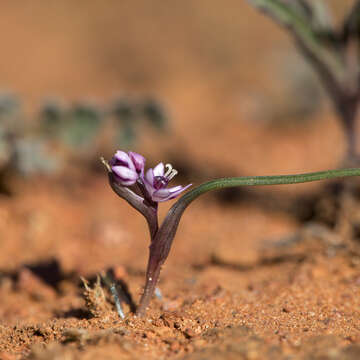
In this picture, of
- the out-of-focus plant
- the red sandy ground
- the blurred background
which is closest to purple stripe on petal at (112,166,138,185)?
the red sandy ground

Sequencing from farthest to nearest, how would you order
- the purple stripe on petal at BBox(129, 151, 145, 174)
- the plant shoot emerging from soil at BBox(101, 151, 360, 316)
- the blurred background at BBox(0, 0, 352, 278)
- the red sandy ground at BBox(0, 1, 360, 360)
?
the blurred background at BBox(0, 0, 352, 278), the purple stripe on petal at BBox(129, 151, 145, 174), the plant shoot emerging from soil at BBox(101, 151, 360, 316), the red sandy ground at BBox(0, 1, 360, 360)

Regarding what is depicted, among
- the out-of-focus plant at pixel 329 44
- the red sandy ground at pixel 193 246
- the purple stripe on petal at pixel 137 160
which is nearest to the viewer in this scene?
the red sandy ground at pixel 193 246

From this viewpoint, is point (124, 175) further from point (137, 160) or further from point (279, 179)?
point (279, 179)

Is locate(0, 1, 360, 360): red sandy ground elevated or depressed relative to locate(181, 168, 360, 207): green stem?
depressed

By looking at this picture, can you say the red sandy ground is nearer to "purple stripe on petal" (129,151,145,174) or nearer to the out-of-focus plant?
"purple stripe on petal" (129,151,145,174)

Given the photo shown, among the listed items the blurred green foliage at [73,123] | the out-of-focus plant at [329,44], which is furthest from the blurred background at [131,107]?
the out-of-focus plant at [329,44]

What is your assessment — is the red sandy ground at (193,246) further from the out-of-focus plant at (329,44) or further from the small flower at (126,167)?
the out-of-focus plant at (329,44)

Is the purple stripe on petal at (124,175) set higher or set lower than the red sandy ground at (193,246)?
higher

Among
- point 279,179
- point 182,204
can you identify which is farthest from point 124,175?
point 279,179
